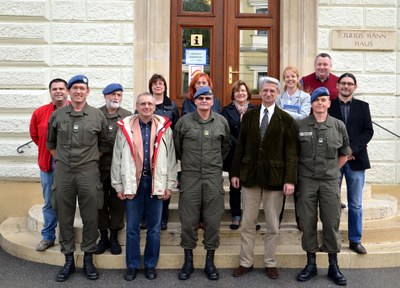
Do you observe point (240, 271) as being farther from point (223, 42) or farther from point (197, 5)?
point (197, 5)

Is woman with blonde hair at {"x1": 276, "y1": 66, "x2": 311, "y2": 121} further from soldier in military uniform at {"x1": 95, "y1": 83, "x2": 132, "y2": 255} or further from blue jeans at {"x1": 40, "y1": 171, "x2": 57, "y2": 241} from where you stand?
blue jeans at {"x1": 40, "y1": 171, "x2": 57, "y2": 241}

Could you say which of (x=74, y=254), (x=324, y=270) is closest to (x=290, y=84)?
(x=324, y=270)

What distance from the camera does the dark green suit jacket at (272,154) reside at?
4938 mm

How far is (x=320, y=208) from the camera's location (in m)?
4.97

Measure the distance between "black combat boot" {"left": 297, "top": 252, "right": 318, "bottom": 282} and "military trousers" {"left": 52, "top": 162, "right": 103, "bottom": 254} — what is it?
2020 millimetres

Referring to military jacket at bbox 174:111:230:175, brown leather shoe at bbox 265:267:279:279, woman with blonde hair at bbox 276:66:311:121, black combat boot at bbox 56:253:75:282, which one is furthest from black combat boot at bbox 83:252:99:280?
woman with blonde hair at bbox 276:66:311:121

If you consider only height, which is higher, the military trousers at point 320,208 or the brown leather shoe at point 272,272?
the military trousers at point 320,208

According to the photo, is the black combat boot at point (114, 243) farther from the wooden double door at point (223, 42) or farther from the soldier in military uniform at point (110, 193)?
the wooden double door at point (223, 42)

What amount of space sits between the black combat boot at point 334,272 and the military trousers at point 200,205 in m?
1.11

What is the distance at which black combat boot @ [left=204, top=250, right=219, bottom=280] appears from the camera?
16.5ft

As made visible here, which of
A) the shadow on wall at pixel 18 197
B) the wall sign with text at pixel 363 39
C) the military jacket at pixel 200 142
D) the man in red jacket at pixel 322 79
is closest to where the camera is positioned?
the military jacket at pixel 200 142

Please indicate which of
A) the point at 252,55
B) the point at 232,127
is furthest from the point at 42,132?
the point at 252,55

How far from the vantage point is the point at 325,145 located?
16.1 ft

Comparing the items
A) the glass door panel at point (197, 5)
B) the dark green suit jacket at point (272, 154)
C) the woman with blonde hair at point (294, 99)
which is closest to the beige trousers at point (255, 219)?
the dark green suit jacket at point (272, 154)
